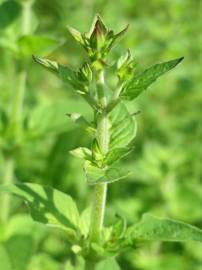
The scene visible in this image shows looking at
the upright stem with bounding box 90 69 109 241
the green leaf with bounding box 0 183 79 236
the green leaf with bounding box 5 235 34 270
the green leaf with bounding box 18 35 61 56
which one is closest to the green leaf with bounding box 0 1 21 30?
the green leaf with bounding box 18 35 61 56

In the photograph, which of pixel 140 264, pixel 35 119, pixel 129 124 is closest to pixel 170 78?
pixel 140 264

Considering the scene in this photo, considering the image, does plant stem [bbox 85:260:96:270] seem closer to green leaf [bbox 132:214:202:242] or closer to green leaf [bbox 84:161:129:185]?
green leaf [bbox 132:214:202:242]

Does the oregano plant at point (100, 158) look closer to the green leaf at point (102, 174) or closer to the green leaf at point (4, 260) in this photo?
the green leaf at point (102, 174)

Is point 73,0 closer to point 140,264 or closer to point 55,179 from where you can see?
point 55,179

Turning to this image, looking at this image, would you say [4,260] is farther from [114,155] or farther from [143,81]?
[143,81]

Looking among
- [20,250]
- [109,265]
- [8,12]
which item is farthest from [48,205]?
[8,12]

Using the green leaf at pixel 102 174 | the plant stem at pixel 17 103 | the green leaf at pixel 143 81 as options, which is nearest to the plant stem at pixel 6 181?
the plant stem at pixel 17 103
